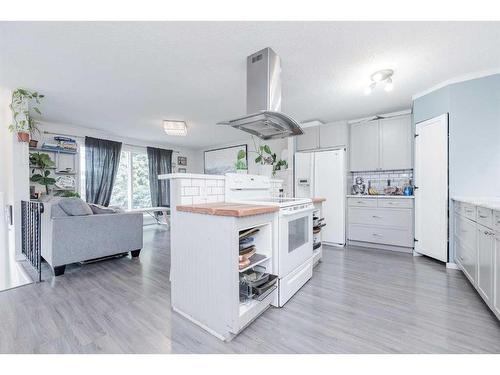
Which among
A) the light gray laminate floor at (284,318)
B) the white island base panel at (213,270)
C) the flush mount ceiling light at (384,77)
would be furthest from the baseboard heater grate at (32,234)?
the flush mount ceiling light at (384,77)

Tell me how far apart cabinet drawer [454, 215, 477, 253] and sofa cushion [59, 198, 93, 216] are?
4.09 metres

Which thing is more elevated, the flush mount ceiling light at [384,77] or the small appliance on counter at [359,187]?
the flush mount ceiling light at [384,77]

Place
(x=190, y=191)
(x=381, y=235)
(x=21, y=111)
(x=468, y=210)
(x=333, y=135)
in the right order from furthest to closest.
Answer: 1. (x=333, y=135)
2. (x=381, y=235)
3. (x=21, y=111)
4. (x=468, y=210)
5. (x=190, y=191)

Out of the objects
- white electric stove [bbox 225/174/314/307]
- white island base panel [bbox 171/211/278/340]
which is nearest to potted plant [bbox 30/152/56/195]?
white island base panel [bbox 171/211/278/340]

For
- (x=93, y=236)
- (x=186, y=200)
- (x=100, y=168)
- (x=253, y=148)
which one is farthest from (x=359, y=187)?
(x=100, y=168)

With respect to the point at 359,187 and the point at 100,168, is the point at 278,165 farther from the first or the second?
the point at 100,168

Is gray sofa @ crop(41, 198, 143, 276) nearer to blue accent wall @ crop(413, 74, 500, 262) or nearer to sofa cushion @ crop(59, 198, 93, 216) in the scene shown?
sofa cushion @ crop(59, 198, 93, 216)

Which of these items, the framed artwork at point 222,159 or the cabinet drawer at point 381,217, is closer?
the cabinet drawer at point 381,217

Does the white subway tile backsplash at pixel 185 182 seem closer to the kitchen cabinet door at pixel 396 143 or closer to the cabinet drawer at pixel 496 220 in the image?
the cabinet drawer at pixel 496 220

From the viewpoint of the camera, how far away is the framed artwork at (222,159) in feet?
20.9

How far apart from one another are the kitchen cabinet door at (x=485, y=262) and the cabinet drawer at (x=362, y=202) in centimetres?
174

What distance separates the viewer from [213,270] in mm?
1488

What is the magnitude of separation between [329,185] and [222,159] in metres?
3.55
